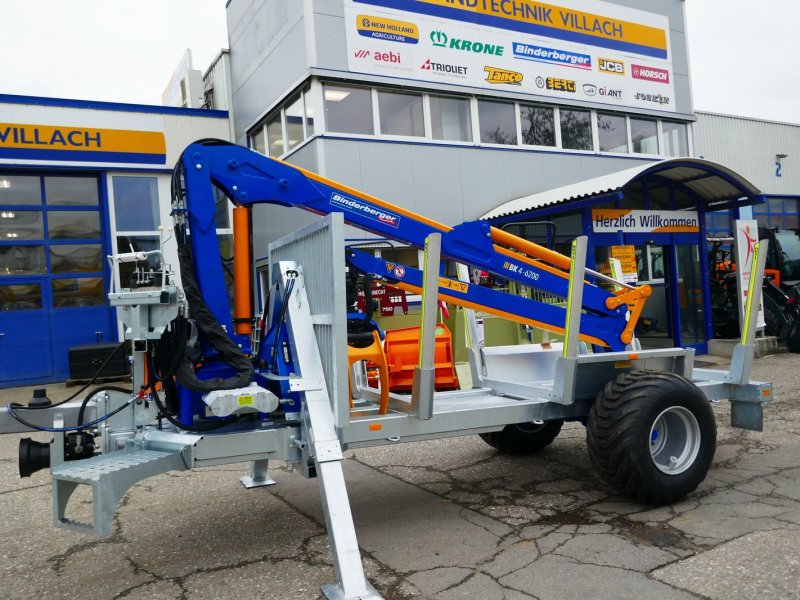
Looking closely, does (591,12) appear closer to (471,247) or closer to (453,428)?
(471,247)

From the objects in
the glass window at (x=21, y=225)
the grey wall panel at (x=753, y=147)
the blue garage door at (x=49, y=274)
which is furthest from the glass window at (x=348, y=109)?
the grey wall panel at (x=753, y=147)

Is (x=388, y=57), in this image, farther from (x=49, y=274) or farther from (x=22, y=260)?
(x=22, y=260)

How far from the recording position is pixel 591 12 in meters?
15.1

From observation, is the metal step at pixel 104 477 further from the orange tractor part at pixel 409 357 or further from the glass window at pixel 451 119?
the glass window at pixel 451 119

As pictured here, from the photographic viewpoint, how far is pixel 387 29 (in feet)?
41.1

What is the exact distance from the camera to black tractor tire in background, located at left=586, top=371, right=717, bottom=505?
172 inches

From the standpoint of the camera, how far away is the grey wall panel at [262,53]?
12.4m

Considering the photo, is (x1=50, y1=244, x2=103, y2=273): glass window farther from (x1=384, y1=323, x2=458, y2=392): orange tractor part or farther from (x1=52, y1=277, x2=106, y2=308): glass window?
(x1=384, y1=323, x2=458, y2=392): orange tractor part

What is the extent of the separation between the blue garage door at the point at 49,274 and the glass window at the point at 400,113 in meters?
6.08

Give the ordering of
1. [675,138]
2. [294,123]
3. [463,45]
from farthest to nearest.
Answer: [675,138], [463,45], [294,123]

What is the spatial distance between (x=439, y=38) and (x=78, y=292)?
29.1ft

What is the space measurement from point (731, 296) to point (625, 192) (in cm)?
393

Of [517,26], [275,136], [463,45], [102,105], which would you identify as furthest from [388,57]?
[102,105]

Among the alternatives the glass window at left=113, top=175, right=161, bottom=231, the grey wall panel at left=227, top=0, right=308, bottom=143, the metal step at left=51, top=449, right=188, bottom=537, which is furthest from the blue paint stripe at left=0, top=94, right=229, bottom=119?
the metal step at left=51, top=449, right=188, bottom=537
